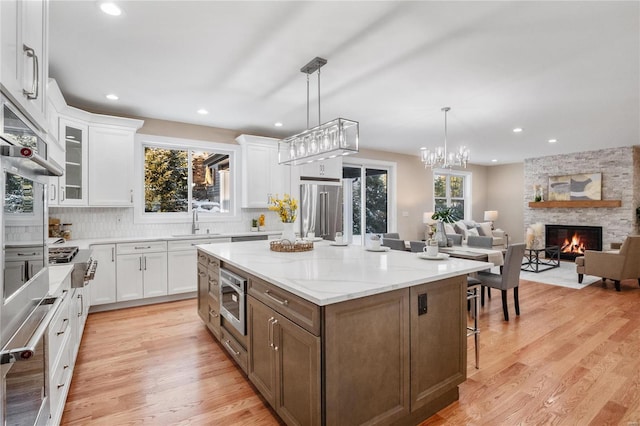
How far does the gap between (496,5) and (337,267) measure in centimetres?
207

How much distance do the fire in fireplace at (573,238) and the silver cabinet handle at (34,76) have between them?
10.1 m

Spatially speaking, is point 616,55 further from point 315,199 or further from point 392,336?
point 315,199

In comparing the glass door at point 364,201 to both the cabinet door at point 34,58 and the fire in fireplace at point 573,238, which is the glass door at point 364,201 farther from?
the cabinet door at point 34,58

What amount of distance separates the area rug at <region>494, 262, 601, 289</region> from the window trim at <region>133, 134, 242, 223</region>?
5370 millimetres

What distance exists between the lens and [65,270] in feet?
7.25

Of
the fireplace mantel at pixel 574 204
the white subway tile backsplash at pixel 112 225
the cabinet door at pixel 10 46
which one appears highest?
the cabinet door at pixel 10 46

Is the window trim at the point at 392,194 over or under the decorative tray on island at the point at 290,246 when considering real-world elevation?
over

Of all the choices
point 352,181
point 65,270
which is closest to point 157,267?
point 65,270

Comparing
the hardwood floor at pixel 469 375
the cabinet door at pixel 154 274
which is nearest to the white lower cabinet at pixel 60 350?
the hardwood floor at pixel 469 375

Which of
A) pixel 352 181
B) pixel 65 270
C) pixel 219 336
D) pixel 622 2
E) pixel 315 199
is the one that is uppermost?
pixel 622 2

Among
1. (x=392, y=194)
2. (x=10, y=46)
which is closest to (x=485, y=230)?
(x=392, y=194)

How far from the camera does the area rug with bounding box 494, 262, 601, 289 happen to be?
555 centimetres

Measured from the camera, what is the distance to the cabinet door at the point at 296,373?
160cm

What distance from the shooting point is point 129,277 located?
421 centimetres
